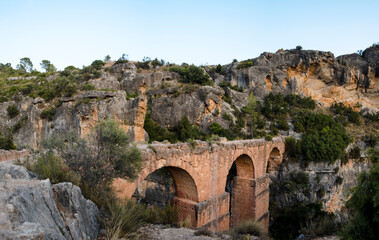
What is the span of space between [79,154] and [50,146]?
953 millimetres

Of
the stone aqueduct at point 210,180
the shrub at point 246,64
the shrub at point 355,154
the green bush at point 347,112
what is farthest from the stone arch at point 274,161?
the shrub at point 246,64

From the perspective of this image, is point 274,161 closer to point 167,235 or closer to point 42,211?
point 167,235

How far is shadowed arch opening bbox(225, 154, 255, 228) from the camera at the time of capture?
626 inches

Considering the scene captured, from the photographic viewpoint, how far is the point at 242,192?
16359 millimetres

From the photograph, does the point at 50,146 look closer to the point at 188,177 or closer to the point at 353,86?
the point at 188,177

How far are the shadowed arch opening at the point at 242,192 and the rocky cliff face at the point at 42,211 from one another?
1241 cm

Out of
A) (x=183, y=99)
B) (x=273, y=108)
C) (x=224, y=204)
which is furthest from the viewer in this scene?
(x=273, y=108)

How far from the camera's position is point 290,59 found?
36.8m

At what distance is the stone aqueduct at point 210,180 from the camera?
365 inches

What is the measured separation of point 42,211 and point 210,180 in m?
9.31

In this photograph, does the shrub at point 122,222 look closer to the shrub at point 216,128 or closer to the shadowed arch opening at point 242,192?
the shadowed arch opening at point 242,192

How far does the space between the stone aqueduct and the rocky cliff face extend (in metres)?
2.65

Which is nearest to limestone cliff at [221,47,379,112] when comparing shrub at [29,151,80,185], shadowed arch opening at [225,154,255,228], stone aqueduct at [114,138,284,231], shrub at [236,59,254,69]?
shrub at [236,59,254,69]

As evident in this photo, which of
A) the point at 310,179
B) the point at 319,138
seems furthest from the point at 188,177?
the point at 319,138
